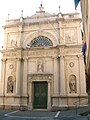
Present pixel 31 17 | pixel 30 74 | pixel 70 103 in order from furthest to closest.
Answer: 1. pixel 31 17
2. pixel 30 74
3. pixel 70 103

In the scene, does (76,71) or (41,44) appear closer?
(76,71)

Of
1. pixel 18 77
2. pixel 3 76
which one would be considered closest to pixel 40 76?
pixel 18 77

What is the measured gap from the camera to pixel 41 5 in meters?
27.1

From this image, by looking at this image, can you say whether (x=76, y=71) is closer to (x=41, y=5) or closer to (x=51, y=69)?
(x=51, y=69)

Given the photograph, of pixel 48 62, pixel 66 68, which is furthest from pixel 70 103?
pixel 48 62

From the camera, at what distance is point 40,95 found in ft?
76.4

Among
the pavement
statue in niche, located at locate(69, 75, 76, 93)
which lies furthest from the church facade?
the pavement

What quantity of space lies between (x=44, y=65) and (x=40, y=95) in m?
3.62

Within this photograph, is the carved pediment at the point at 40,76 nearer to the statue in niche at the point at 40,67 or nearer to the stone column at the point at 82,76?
the statue in niche at the point at 40,67

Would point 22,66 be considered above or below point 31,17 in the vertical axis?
below

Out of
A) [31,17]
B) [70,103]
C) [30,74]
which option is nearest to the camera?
[70,103]

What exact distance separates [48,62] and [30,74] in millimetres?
2606

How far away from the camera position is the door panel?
903 inches

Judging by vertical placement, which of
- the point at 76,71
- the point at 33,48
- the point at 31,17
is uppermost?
the point at 31,17
